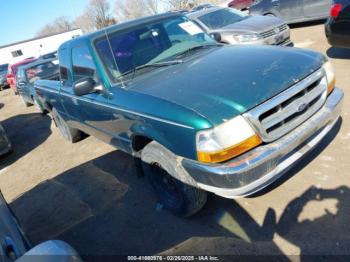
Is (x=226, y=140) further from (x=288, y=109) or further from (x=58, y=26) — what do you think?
(x=58, y=26)

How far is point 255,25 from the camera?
8.41m

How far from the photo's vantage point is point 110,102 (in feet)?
11.8

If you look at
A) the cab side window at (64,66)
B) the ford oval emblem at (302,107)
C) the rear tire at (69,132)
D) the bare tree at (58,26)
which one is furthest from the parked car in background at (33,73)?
the bare tree at (58,26)

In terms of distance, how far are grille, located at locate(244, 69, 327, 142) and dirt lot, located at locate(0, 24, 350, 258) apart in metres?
0.82

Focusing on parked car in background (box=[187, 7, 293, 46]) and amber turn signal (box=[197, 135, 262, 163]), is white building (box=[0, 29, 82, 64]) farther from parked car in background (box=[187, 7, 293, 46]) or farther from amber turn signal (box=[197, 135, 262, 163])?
amber turn signal (box=[197, 135, 262, 163])

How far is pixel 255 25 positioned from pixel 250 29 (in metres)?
0.25

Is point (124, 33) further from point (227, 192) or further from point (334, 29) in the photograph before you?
point (334, 29)

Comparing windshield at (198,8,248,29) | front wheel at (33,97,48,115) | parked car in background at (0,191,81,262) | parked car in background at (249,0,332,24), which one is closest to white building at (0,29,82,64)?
front wheel at (33,97,48,115)

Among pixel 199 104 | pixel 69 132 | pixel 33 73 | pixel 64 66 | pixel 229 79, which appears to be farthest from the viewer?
pixel 33 73

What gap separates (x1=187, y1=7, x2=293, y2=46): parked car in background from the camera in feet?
26.6

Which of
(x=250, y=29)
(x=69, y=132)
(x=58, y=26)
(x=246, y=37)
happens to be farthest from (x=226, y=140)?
(x=58, y=26)

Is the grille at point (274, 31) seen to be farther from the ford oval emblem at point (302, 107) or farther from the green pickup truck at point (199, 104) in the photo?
the ford oval emblem at point (302, 107)

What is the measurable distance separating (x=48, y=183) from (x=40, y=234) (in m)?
1.45

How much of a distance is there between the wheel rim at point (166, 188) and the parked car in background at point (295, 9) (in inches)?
346
